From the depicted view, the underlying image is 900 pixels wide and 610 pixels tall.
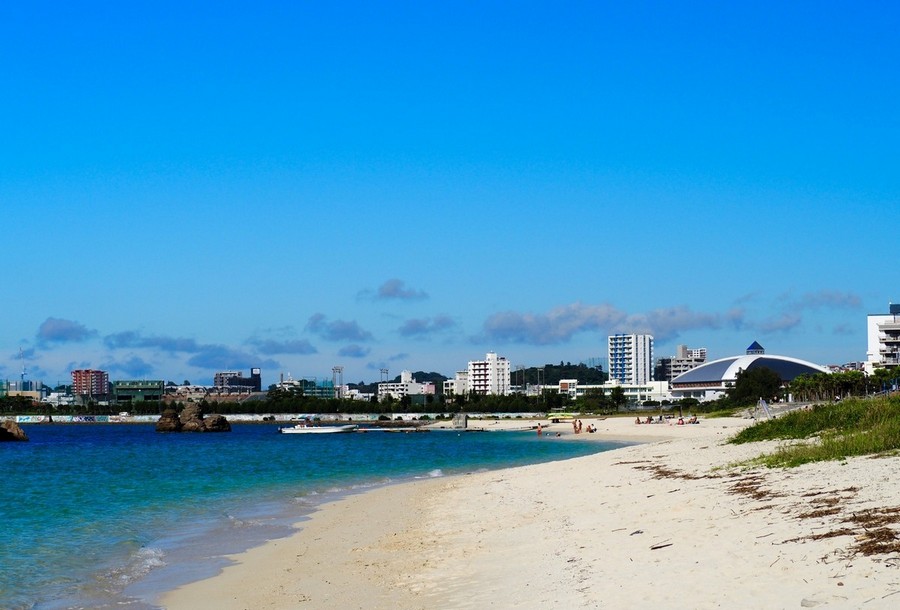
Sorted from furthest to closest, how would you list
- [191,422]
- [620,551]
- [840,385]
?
[191,422], [840,385], [620,551]

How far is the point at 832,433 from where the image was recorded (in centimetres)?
2945

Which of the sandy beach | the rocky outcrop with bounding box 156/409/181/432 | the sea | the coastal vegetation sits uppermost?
the coastal vegetation

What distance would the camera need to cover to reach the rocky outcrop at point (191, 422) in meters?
152

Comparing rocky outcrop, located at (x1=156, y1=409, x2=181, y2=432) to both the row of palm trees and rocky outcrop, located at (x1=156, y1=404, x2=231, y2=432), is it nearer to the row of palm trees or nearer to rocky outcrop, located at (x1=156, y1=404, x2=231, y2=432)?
rocky outcrop, located at (x1=156, y1=404, x2=231, y2=432)

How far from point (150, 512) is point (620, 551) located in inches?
874

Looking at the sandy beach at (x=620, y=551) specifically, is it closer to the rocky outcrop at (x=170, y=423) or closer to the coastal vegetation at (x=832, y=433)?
the coastal vegetation at (x=832, y=433)

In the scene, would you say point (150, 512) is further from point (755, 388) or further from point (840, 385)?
point (755, 388)

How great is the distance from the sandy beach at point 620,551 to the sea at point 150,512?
60.7 inches

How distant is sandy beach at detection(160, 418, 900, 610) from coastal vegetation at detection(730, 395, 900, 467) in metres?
1.40

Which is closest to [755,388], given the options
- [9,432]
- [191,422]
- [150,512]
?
[191,422]

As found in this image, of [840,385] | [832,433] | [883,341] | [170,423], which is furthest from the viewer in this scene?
[170,423]

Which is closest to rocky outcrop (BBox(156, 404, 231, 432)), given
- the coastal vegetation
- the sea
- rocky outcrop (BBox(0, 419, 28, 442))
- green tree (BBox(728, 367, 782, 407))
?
rocky outcrop (BBox(0, 419, 28, 442))

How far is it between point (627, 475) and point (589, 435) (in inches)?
2748

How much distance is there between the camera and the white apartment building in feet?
450
